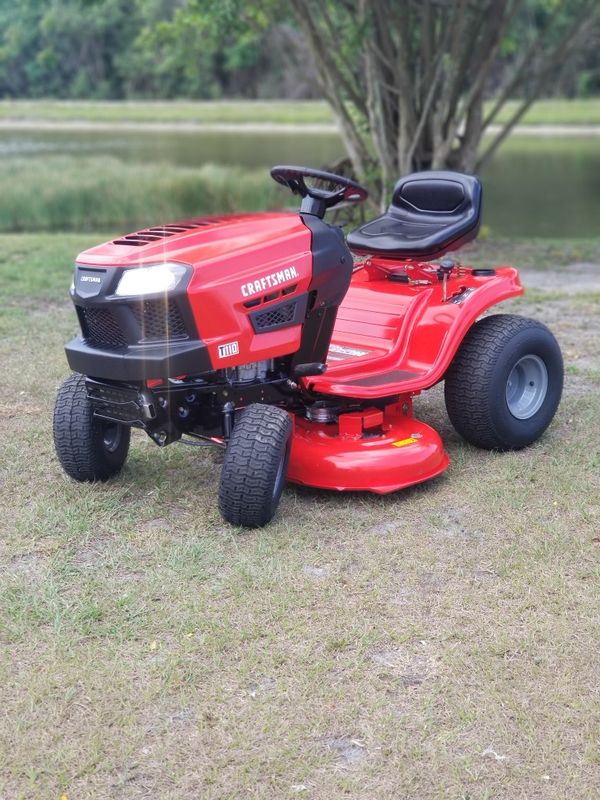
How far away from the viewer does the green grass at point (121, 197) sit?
1567 centimetres

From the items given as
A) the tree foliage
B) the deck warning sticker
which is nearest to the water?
the tree foliage

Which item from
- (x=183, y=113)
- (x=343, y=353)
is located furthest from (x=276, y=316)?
(x=183, y=113)

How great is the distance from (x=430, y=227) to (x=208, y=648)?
2653 millimetres

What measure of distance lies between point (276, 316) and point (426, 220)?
1464mm

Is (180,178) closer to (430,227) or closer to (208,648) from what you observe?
(430,227)

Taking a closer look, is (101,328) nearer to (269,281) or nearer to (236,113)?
(269,281)

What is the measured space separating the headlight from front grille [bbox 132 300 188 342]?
0.05 meters

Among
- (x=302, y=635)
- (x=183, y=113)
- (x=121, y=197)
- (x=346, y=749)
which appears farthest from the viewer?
(x=183, y=113)

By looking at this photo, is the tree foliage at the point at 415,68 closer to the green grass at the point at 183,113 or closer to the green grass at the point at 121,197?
the green grass at the point at 121,197

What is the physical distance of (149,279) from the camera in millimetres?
3773

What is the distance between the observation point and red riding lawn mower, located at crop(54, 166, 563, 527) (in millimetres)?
3814

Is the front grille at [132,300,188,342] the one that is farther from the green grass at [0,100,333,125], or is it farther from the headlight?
the green grass at [0,100,333,125]

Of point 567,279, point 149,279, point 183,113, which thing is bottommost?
point 183,113

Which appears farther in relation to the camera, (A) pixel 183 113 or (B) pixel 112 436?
(A) pixel 183 113
